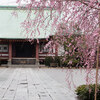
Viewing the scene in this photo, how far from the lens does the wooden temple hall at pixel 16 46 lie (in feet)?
83.6

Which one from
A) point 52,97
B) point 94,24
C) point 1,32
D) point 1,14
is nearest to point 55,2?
point 94,24

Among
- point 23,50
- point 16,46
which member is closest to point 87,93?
point 23,50

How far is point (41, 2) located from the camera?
13.2 ft

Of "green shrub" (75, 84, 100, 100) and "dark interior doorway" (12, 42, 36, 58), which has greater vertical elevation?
"dark interior doorway" (12, 42, 36, 58)

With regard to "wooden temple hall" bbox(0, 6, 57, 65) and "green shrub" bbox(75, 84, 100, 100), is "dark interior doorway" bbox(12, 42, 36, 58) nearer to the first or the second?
"wooden temple hall" bbox(0, 6, 57, 65)

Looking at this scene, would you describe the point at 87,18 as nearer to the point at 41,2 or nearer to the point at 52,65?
the point at 41,2

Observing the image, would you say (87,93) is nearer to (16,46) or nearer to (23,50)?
(23,50)

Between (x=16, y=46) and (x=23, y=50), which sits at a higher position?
(x=16, y=46)

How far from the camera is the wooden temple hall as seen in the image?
25.5m

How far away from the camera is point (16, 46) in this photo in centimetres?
2766

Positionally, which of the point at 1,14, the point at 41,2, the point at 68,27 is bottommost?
the point at 68,27

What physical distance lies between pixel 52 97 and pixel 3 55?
20.0 metres

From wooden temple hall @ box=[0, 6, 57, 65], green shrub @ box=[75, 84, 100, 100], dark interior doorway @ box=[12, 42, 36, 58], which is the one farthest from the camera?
dark interior doorway @ box=[12, 42, 36, 58]

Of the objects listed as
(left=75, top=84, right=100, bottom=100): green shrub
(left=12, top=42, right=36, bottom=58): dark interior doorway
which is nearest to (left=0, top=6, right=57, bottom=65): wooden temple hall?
(left=12, top=42, right=36, bottom=58): dark interior doorway
